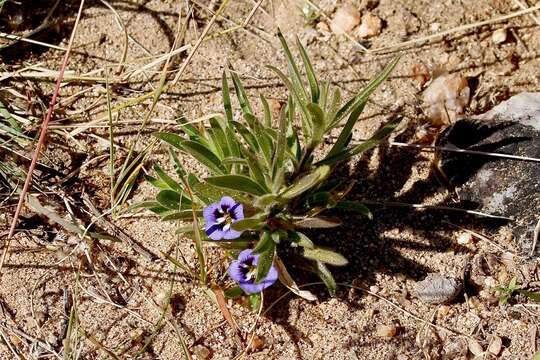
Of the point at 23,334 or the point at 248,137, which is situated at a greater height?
the point at 248,137

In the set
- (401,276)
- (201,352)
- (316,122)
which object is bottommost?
(201,352)

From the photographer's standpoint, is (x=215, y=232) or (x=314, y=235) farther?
(x=314, y=235)

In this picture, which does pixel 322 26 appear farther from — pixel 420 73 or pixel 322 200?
pixel 322 200

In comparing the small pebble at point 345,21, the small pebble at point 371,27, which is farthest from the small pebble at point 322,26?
the small pebble at point 371,27

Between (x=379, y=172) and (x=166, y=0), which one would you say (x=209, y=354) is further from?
(x=166, y=0)

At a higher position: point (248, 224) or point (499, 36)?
point (499, 36)

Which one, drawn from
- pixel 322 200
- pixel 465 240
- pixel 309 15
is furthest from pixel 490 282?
pixel 309 15

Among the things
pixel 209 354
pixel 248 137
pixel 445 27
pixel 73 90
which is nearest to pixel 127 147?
pixel 73 90
